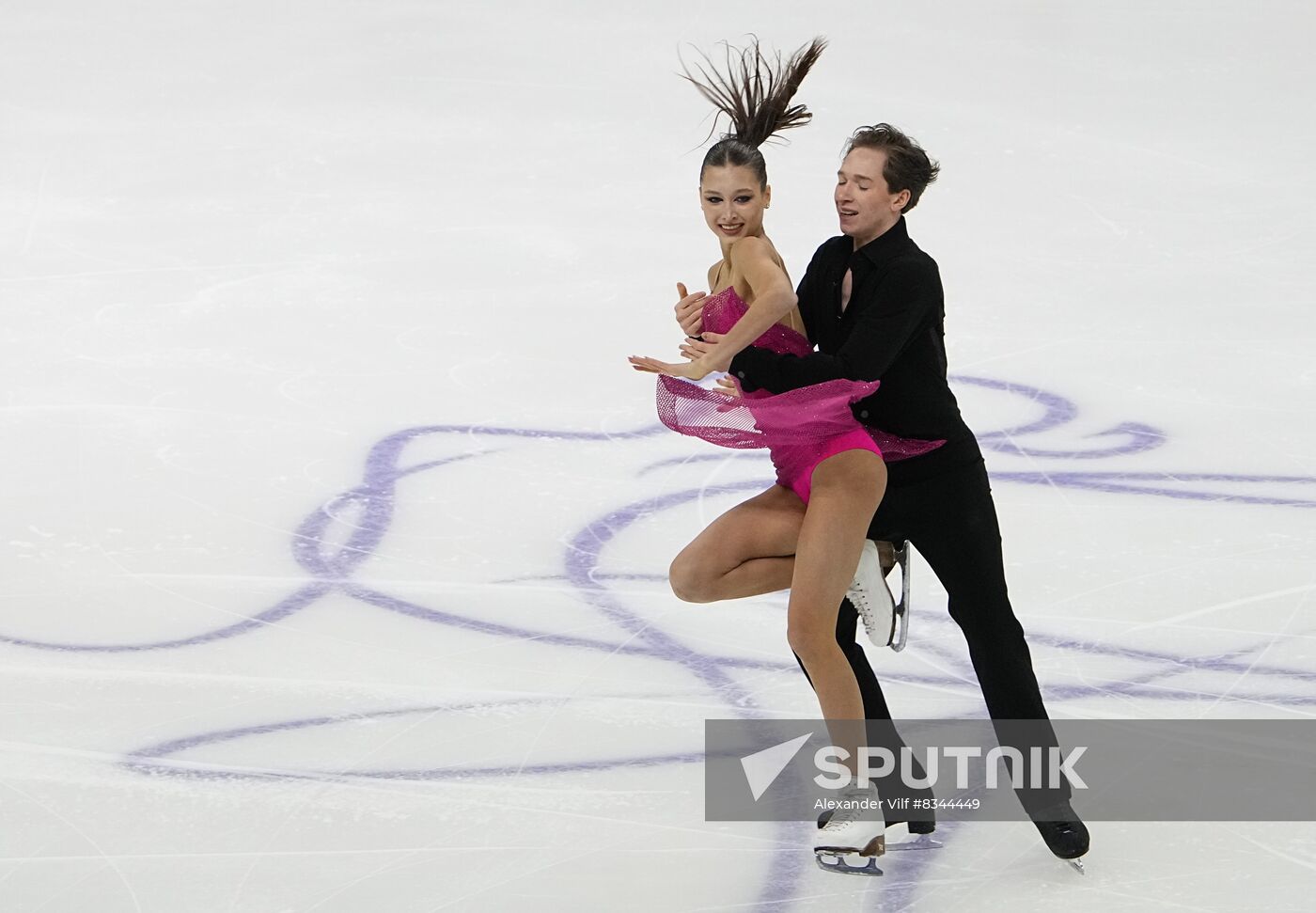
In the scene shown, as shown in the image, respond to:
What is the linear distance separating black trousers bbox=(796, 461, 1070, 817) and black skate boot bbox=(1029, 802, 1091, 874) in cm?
2

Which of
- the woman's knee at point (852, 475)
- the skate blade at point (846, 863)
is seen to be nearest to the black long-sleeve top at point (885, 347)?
the woman's knee at point (852, 475)

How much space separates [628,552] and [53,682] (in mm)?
1849

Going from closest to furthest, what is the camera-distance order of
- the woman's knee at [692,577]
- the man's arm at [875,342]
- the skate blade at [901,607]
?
the man's arm at [875,342] → the woman's knee at [692,577] → the skate blade at [901,607]

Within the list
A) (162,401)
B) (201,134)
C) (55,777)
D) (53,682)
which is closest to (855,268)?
(55,777)

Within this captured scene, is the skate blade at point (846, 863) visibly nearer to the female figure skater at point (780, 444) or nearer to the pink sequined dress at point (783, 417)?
the female figure skater at point (780, 444)

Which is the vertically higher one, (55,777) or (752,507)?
(752,507)

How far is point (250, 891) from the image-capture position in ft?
11.3

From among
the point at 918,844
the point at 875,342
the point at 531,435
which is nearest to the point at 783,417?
the point at 875,342

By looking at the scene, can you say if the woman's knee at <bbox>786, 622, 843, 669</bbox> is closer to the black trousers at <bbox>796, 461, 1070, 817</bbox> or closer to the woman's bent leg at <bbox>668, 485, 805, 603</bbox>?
the woman's bent leg at <bbox>668, 485, 805, 603</bbox>

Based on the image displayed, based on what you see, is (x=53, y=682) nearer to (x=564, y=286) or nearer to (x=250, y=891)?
(x=250, y=891)

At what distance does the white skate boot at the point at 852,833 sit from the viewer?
3498 millimetres

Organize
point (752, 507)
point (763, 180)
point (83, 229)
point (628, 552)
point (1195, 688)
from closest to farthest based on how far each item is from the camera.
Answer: point (763, 180) < point (752, 507) < point (1195, 688) < point (628, 552) < point (83, 229)

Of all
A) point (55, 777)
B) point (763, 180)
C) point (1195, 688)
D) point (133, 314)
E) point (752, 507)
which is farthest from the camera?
point (133, 314)

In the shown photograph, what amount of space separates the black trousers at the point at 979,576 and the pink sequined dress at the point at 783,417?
107 millimetres
